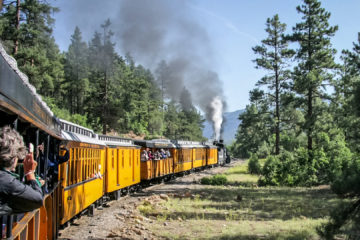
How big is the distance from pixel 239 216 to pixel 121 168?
16.8 feet

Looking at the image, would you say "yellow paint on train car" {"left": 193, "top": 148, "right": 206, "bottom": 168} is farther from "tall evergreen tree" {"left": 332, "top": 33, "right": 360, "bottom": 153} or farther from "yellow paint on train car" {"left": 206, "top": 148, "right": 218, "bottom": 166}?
"tall evergreen tree" {"left": 332, "top": 33, "right": 360, "bottom": 153}

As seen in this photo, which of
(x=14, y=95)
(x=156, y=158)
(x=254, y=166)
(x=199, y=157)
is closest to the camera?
(x=14, y=95)

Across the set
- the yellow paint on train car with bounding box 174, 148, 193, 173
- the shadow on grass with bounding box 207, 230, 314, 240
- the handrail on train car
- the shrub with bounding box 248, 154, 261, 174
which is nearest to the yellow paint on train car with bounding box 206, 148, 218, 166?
the shrub with bounding box 248, 154, 261, 174

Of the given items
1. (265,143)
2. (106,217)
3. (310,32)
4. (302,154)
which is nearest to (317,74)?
(310,32)

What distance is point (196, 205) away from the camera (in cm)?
1602

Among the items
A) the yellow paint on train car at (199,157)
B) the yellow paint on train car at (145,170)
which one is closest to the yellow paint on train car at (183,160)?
the yellow paint on train car at (199,157)

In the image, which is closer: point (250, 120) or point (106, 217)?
point (106, 217)

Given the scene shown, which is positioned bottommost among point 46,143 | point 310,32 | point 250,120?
point 46,143

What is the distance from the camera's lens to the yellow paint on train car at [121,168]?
48.7 ft

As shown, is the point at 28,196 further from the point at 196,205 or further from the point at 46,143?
the point at 196,205

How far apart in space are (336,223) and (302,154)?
21769mm

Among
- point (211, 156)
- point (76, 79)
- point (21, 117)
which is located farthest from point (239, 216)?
point (76, 79)

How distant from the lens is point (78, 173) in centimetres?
1004

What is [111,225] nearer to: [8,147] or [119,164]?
[119,164]
